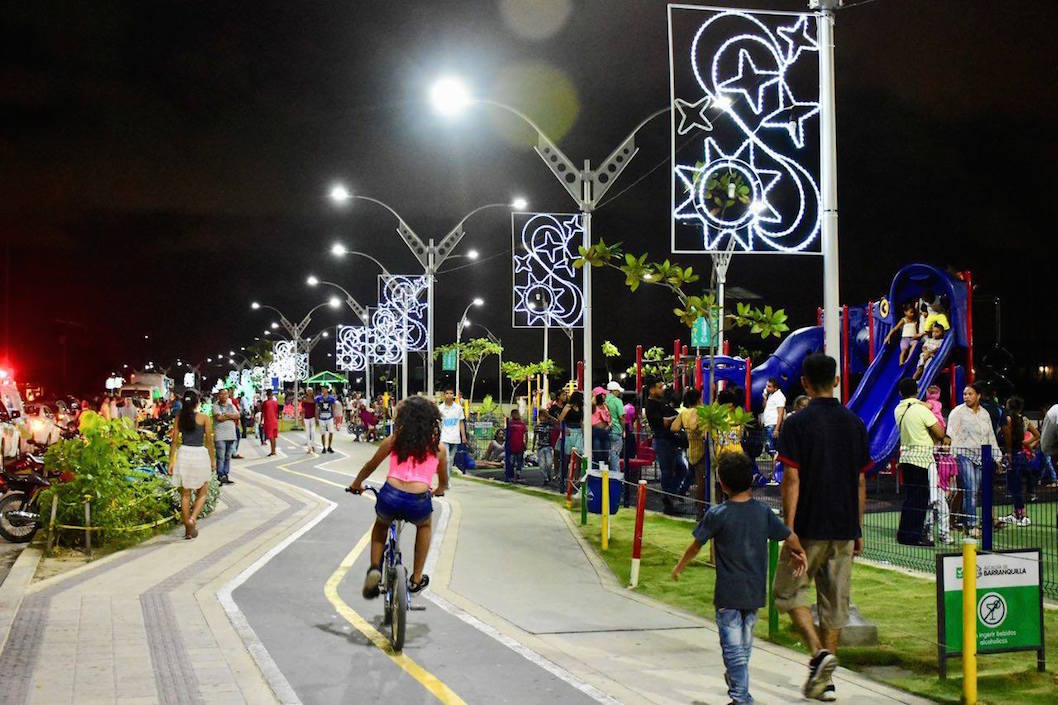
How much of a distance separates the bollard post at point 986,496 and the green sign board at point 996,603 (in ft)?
14.4

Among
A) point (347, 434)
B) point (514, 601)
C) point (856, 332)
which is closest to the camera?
point (514, 601)

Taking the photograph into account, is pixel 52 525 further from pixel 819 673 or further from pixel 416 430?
pixel 819 673

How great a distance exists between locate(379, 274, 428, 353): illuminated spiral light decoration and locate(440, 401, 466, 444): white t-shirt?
832cm

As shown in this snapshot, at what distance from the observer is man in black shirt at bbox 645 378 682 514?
56.7 ft

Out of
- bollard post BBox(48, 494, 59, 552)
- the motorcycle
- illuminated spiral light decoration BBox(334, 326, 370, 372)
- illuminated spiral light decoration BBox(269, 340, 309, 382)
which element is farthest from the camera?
illuminated spiral light decoration BBox(269, 340, 309, 382)

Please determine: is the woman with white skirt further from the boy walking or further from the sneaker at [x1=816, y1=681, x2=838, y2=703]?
the sneaker at [x1=816, y1=681, x2=838, y2=703]

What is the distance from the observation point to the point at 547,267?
2156 centimetres

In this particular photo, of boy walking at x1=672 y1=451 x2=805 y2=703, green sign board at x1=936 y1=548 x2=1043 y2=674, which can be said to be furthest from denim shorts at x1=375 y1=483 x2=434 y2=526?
green sign board at x1=936 y1=548 x2=1043 y2=674

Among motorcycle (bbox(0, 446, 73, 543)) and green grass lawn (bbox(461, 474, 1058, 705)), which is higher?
motorcycle (bbox(0, 446, 73, 543))

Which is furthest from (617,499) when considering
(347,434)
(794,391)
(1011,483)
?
(347,434)

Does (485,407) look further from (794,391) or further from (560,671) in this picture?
(560,671)

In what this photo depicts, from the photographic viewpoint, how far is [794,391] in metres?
31.6

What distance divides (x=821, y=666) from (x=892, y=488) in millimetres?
13155

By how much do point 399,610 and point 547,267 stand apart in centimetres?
1418
